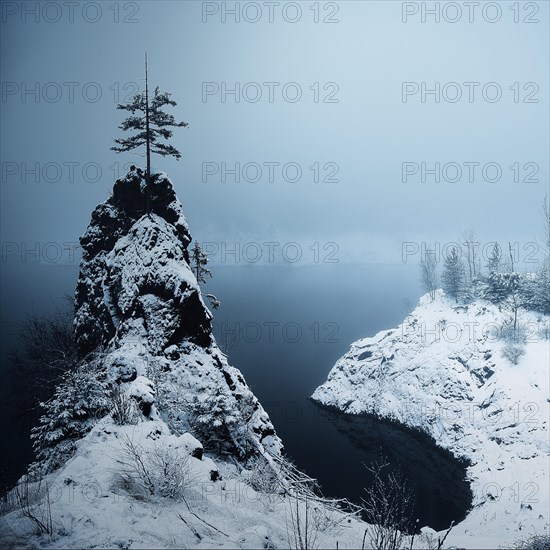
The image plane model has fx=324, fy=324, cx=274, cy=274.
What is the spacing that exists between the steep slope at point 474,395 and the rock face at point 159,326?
55.3 ft

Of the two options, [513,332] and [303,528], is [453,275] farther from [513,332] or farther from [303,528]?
[303,528]

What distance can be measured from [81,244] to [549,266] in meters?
58.8

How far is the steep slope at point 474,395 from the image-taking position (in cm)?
2536

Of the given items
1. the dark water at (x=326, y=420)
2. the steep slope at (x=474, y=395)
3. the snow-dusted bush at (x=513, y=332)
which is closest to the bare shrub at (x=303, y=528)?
the dark water at (x=326, y=420)

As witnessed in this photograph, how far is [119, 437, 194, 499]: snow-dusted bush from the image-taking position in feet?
19.1

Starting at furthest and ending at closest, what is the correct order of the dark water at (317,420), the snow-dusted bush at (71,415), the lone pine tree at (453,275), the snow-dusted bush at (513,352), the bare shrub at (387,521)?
the lone pine tree at (453,275), the snow-dusted bush at (513,352), the dark water at (317,420), the snow-dusted bush at (71,415), the bare shrub at (387,521)

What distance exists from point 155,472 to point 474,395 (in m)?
42.3

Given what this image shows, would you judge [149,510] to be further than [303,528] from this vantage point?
No

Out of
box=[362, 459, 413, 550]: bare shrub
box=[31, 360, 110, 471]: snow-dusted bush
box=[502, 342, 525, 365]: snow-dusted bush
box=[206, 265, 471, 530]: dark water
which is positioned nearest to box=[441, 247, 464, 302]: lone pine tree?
box=[502, 342, 525, 365]: snow-dusted bush

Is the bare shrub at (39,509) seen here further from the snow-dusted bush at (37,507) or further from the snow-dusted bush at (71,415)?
the snow-dusted bush at (71,415)

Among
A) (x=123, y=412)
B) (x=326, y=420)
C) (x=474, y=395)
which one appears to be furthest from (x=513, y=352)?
(x=123, y=412)

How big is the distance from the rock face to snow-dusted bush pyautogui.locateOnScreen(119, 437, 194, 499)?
8.63 feet

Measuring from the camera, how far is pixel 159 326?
15164 mm

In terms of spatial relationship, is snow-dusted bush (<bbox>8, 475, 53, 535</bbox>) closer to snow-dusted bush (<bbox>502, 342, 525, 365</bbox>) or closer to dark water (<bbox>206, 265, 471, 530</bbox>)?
dark water (<bbox>206, 265, 471, 530</bbox>)
